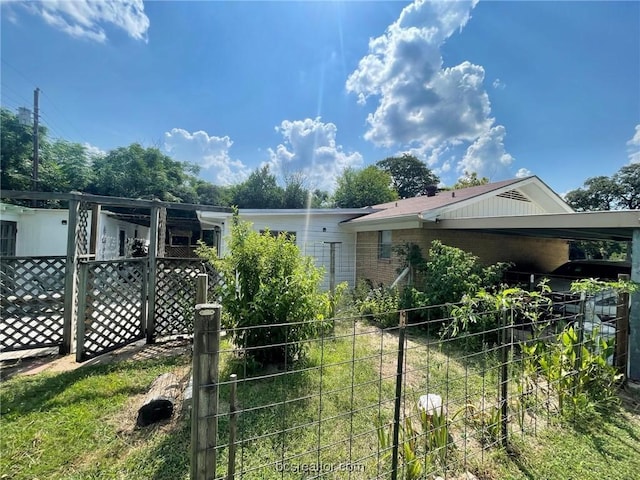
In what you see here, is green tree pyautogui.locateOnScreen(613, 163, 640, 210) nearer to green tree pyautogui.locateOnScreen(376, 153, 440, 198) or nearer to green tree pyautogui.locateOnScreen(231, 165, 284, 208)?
green tree pyautogui.locateOnScreen(376, 153, 440, 198)

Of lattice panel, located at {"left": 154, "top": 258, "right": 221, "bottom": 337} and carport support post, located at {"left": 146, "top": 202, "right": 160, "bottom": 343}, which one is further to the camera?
lattice panel, located at {"left": 154, "top": 258, "right": 221, "bottom": 337}

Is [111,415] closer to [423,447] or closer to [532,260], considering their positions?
[423,447]

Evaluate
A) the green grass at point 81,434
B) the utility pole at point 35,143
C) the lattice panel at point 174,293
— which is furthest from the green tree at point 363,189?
the green grass at point 81,434

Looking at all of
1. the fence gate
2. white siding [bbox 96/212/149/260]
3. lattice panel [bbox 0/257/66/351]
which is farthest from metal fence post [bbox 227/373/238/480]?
white siding [bbox 96/212/149/260]

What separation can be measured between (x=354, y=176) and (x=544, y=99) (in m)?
17.9

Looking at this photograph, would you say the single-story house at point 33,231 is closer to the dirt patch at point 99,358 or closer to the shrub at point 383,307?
the dirt patch at point 99,358

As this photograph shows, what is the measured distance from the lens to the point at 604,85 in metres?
9.92

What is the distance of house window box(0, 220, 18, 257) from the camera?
411 inches

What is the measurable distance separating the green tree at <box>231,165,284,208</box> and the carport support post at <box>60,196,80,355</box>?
2113cm

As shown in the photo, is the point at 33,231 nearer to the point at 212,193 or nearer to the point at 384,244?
the point at 384,244

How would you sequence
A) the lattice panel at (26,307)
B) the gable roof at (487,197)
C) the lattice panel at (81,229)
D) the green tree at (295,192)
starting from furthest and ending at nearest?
1. the green tree at (295,192)
2. the gable roof at (487,197)
3. the lattice panel at (81,229)
4. the lattice panel at (26,307)

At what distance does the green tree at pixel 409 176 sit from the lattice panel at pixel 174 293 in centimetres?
3361

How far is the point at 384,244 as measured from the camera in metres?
9.70

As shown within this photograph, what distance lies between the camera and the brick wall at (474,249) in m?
8.34
